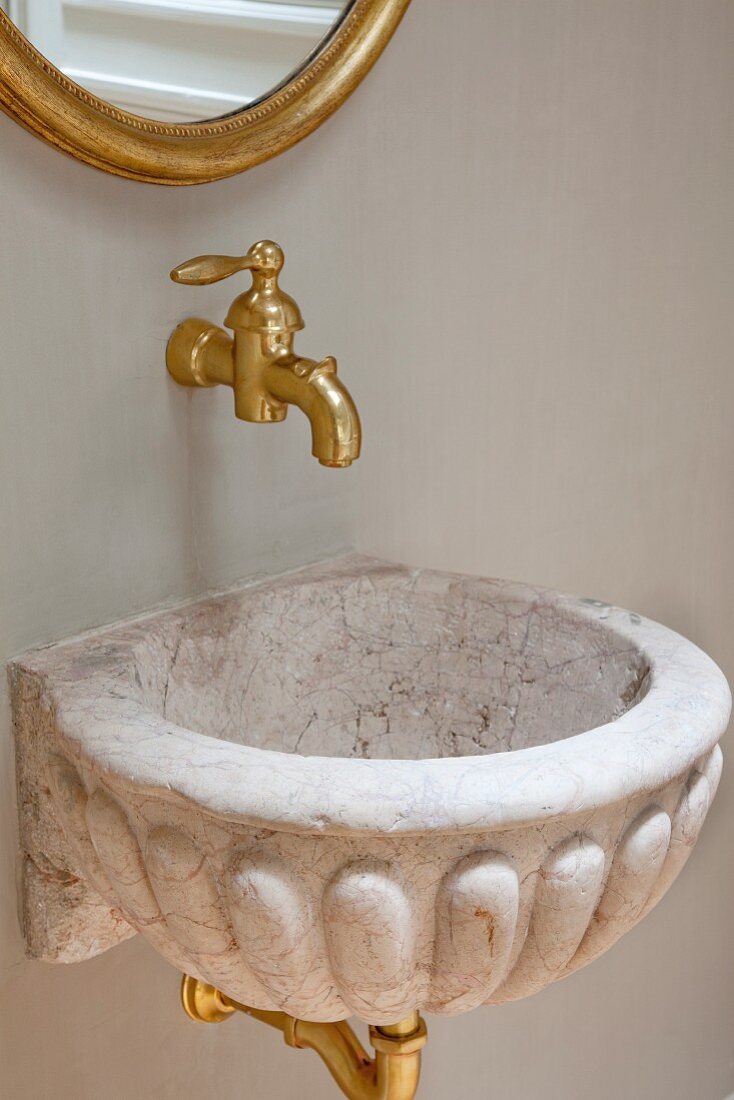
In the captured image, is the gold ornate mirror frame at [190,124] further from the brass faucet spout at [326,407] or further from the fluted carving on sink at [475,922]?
the fluted carving on sink at [475,922]

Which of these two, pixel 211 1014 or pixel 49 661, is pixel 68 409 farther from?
pixel 211 1014

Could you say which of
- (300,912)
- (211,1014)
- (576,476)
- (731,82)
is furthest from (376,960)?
(731,82)

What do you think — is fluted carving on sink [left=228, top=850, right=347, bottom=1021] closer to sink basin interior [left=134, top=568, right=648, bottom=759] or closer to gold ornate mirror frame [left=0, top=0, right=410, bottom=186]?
sink basin interior [left=134, top=568, right=648, bottom=759]

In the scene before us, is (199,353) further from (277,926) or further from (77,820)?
(277,926)

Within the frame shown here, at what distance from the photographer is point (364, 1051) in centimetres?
112

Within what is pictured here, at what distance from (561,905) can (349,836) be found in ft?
0.51

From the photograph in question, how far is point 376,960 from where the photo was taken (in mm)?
821

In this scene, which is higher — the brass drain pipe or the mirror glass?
the mirror glass

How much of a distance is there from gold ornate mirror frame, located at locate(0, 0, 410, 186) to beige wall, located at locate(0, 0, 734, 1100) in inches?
1.1

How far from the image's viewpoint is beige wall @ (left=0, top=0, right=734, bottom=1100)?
1074 millimetres

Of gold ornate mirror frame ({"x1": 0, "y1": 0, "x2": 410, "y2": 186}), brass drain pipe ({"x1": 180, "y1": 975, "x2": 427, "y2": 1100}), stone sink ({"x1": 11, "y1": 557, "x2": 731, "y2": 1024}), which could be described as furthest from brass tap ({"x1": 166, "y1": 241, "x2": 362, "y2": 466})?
brass drain pipe ({"x1": 180, "y1": 975, "x2": 427, "y2": 1100})

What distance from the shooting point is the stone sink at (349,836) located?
0.81 metres

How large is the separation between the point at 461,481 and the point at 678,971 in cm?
98

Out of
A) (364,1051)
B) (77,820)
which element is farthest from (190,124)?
(364,1051)
